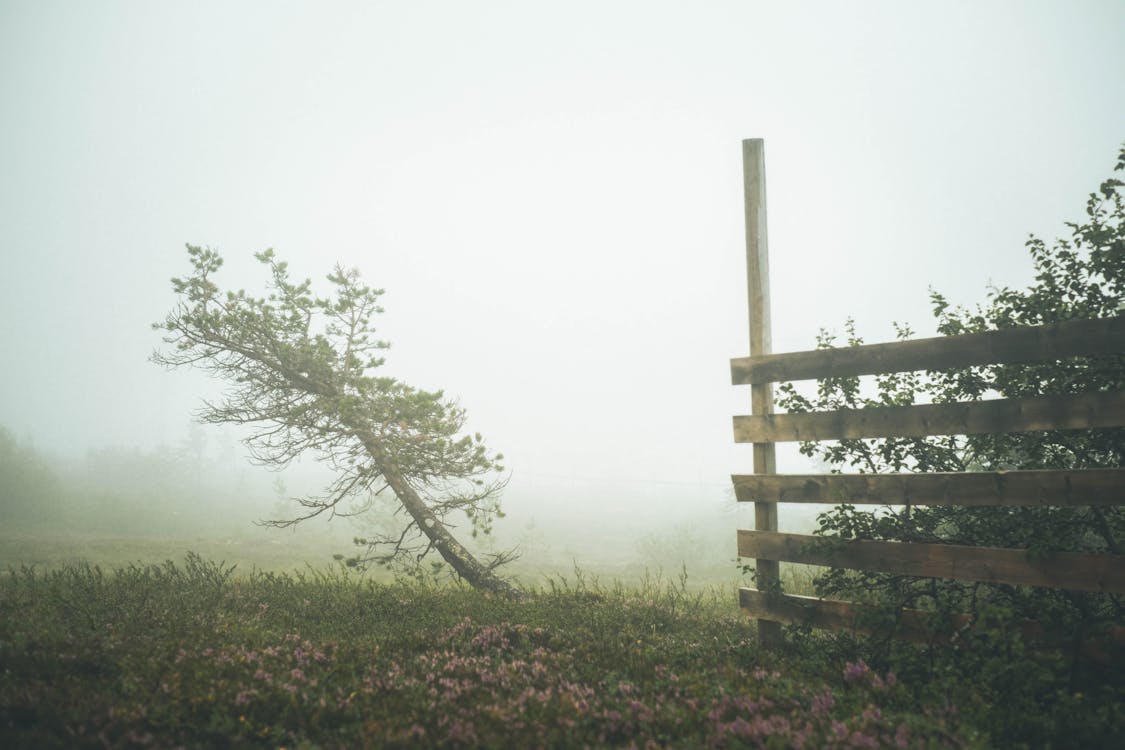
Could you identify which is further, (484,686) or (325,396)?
(325,396)

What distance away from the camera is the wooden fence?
461 centimetres

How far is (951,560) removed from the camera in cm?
506

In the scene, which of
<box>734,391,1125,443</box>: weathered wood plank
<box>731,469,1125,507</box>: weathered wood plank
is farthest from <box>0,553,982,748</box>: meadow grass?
<box>734,391,1125,443</box>: weathered wood plank

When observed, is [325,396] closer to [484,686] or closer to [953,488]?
[484,686]

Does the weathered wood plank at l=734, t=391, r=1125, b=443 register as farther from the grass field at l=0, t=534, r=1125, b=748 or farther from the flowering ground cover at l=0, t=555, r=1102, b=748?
the flowering ground cover at l=0, t=555, r=1102, b=748

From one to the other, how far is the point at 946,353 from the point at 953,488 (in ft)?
4.53

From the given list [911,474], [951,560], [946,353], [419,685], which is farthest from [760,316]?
[419,685]

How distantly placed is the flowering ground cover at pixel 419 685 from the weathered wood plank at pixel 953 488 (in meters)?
1.68

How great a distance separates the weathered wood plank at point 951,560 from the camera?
4.44 metres

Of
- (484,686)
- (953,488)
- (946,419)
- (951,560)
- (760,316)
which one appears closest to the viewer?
Result: (484,686)

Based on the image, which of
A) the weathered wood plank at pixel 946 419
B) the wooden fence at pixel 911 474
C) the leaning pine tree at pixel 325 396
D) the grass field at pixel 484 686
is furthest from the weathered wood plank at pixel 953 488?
the leaning pine tree at pixel 325 396

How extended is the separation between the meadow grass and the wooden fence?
42.6 inches

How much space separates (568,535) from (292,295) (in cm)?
5479

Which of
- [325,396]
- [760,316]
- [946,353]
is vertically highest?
[760,316]
